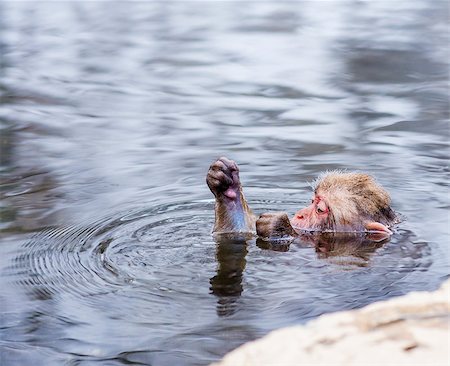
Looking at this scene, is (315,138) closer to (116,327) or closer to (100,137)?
(100,137)

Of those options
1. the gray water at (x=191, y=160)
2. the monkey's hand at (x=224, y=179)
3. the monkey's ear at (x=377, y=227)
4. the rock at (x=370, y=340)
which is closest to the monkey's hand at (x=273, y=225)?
the gray water at (x=191, y=160)

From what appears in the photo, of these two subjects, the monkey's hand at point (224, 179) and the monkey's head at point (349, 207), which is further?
the monkey's head at point (349, 207)

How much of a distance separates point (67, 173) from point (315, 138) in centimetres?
208

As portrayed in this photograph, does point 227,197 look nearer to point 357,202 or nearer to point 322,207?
point 322,207

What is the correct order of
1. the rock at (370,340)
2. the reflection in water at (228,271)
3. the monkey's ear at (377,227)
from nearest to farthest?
the rock at (370,340) < the reflection in water at (228,271) < the monkey's ear at (377,227)

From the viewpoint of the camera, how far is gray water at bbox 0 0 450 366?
Result: 16.6 feet

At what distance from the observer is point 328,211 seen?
6.50 meters

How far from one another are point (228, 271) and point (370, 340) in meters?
1.94

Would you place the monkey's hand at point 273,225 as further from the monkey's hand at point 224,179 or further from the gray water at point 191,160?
the monkey's hand at point 224,179

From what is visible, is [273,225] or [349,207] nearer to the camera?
[273,225]

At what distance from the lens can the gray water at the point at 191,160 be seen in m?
5.05

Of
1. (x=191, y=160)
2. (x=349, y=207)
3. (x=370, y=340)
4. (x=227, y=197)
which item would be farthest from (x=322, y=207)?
(x=370, y=340)

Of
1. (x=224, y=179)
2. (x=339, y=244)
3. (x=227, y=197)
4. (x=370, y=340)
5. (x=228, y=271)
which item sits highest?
(x=370, y=340)

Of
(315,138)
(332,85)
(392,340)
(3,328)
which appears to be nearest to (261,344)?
(392,340)
